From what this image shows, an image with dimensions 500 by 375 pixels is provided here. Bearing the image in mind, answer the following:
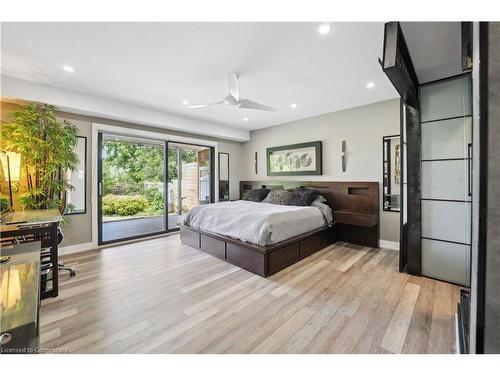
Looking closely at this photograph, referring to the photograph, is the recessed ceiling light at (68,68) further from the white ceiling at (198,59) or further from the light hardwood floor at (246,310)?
the light hardwood floor at (246,310)

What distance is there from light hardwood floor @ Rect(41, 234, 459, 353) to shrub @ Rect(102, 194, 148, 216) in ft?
8.32

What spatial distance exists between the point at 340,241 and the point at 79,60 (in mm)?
4881

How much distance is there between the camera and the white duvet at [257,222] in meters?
2.88

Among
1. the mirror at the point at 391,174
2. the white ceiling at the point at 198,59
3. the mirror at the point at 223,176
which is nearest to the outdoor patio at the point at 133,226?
the mirror at the point at 223,176

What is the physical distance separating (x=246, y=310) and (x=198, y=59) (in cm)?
272

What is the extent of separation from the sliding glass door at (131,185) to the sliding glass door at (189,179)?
361 mm

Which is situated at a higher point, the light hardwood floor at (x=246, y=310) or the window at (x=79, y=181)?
the window at (x=79, y=181)

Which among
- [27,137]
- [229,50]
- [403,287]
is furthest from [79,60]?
[403,287]

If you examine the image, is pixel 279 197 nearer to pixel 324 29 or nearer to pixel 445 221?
pixel 445 221

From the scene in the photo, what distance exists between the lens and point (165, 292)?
2348 mm

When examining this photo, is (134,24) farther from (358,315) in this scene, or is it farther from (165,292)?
(358,315)

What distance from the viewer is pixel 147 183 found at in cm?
548

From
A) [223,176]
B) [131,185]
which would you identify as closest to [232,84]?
[223,176]

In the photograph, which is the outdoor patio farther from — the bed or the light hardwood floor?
the light hardwood floor
